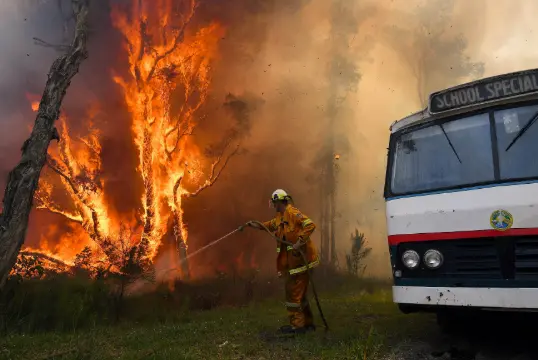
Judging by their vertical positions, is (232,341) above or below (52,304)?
below

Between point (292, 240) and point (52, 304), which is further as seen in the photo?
point (52, 304)

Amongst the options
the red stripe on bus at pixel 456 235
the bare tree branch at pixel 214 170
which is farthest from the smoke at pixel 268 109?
the red stripe on bus at pixel 456 235

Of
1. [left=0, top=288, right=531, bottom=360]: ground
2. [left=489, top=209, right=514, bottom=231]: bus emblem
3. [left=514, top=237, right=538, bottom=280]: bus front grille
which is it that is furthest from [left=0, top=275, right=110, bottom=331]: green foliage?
[left=514, top=237, right=538, bottom=280]: bus front grille

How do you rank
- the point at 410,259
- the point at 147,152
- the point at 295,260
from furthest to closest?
the point at 147,152
the point at 295,260
the point at 410,259

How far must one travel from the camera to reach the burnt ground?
4672mm

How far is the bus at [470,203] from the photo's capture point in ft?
12.8

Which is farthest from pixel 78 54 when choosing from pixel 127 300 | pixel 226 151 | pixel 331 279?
pixel 331 279

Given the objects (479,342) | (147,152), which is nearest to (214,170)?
(147,152)

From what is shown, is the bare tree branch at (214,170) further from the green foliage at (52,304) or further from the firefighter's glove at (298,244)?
the firefighter's glove at (298,244)

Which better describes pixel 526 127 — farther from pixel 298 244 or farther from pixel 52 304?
pixel 52 304

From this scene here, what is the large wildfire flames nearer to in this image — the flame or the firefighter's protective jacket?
the flame

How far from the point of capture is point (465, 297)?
406cm

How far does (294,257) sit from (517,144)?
3394 millimetres

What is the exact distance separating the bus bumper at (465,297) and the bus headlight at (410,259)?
0.78 ft
